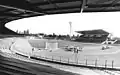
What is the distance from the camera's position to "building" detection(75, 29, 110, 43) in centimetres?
164

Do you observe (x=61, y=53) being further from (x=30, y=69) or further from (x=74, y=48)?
(x=30, y=69)

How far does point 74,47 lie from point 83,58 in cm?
18

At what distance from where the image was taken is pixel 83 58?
62.2 inches

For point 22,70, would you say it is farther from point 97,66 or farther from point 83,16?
point 83,16

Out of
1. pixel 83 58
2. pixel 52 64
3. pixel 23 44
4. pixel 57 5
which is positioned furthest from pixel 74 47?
pixel 57 5

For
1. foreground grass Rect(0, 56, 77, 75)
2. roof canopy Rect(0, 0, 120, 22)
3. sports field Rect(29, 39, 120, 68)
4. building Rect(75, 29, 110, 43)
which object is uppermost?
roof canopy Rect(0, 0, 120, 22)

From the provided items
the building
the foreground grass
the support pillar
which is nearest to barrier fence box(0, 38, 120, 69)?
the foreground grass

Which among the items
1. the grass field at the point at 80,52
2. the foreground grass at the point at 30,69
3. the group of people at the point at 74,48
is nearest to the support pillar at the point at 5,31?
the grass field at the point at 80,52

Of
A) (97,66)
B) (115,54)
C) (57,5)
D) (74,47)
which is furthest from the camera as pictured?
(57,5)

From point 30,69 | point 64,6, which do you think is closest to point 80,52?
point 30,69

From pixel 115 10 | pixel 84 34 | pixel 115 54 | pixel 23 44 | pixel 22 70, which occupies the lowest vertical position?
pixel 22 70

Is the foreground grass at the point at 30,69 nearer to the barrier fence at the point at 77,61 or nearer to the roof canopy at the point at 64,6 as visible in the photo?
the barrier fence at the point at 77,61

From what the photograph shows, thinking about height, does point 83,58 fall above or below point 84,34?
below

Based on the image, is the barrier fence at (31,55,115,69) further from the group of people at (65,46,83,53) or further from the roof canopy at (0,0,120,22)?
the roof canopy at (0,0,120,22)
